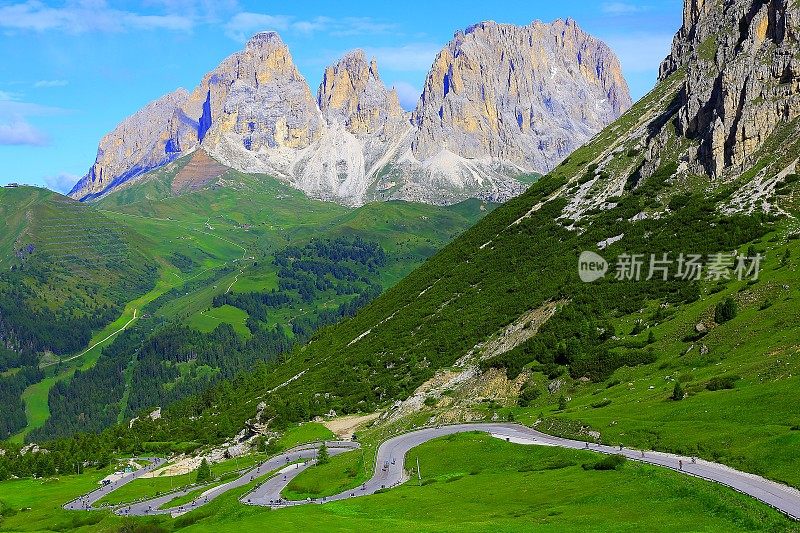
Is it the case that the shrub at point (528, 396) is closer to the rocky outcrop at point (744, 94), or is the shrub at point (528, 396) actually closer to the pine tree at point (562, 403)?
the pine tree at point (562, 403)

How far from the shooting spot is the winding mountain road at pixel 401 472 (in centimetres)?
5359

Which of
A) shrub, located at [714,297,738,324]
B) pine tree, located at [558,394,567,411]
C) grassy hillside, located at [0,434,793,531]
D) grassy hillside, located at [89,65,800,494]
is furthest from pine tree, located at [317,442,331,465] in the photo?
shrub, located at [714,297,738,324]

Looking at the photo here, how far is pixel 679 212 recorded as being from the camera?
149500mm

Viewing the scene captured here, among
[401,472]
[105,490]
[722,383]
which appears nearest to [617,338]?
[722,383]

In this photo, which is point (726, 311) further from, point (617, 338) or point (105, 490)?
point (105, 490)

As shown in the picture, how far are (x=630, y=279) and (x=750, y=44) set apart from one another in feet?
228

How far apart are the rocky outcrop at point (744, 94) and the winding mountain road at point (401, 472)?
8525 cm

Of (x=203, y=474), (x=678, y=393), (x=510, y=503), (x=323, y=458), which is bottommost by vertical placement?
(x=203, y=474)

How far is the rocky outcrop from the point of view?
489 feet

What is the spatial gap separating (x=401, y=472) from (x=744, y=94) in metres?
110

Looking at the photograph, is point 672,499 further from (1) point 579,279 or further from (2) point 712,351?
(1) point 579,279

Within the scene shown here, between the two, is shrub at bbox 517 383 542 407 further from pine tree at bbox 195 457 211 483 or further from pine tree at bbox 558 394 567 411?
pine tree at bbox 195 457 211 483

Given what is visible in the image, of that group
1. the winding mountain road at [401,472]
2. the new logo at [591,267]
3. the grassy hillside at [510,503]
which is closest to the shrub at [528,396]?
the winding mountain road at [401,472]

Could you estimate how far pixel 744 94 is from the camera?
152500 millimetres
